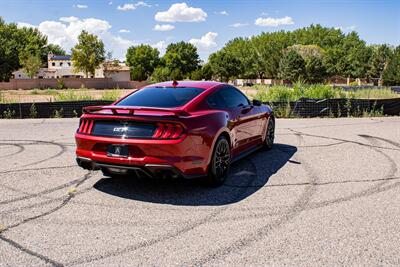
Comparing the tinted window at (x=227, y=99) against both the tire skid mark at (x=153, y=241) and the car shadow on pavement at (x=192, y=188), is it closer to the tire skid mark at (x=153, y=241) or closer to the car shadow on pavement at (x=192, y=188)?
the car shadow on pavement at (x=192, y=188)

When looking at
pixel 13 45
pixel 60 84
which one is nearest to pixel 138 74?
pixel 13 45

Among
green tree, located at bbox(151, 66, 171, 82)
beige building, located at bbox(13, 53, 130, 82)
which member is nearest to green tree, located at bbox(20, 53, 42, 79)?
beige building, located at bbox(13, 53, 130, 82)

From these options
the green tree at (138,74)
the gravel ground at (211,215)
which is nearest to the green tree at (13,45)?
the green tree at (138,74)

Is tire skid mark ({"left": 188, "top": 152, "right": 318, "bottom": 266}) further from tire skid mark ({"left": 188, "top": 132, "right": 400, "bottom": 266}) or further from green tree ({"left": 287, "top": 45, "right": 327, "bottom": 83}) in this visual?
green tree ({"left": 287, "top": 45, "right": 327, "bottom": 83})

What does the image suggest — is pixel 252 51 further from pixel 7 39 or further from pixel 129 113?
pixel 129 113

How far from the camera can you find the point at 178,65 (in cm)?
10519

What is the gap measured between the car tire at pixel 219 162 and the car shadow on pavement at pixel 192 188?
0.13 m

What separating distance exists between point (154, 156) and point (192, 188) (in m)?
1.07

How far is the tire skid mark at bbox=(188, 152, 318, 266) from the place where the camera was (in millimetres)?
3543

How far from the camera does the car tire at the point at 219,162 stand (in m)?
5.50

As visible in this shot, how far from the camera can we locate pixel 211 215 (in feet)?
15.1

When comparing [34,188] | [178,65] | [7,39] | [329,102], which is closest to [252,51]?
[178,65]

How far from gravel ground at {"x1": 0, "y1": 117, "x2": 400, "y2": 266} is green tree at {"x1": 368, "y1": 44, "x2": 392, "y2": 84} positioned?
8415 cm

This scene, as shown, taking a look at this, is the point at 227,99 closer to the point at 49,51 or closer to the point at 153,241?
the point at 153,241
